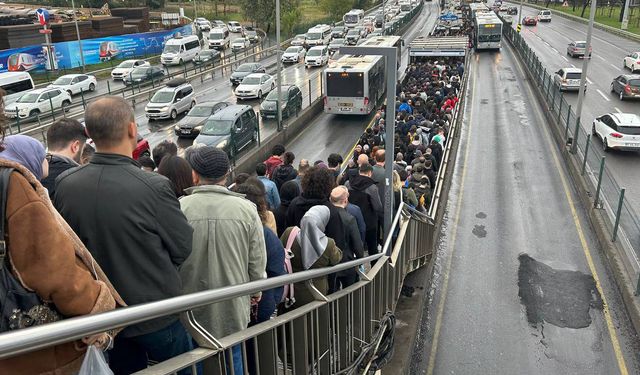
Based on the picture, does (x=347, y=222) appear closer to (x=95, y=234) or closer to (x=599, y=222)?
(x=95, y=234)

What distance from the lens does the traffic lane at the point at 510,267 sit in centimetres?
905

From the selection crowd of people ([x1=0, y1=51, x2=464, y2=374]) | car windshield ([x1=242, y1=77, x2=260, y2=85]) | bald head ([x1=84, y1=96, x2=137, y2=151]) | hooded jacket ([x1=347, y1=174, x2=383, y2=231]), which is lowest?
car windshield ([x1=242, y1=77, x2=260, y2=85])

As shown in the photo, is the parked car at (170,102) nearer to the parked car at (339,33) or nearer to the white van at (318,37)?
the white van at (318,37)

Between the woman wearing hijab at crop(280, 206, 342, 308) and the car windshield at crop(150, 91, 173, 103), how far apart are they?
25606 millimetres

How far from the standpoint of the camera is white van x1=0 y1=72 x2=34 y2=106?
2983cm

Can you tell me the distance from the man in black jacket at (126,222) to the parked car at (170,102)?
27.0m

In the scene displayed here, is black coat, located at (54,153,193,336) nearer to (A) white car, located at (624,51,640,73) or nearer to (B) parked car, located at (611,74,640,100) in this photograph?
(B) parked car, located at (611,74,640,100)

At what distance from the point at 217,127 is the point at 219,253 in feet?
61.7

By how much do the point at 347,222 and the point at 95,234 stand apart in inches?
133

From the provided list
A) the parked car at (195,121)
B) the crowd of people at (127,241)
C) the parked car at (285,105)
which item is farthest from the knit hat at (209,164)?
the parked car at (285,105)

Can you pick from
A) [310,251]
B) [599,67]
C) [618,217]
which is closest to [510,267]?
[618,217]

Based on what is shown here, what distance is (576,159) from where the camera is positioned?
1917 cm

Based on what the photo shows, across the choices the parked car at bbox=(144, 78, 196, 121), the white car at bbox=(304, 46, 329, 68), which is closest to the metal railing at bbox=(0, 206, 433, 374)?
the parked car at bbox=(144, 78, 196, 121)

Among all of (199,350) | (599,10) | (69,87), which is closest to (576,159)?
(199,350)
